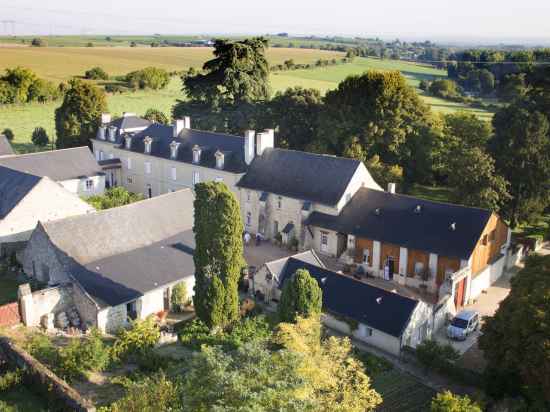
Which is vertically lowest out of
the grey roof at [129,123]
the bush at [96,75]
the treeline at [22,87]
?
the grey roof at [129,123]

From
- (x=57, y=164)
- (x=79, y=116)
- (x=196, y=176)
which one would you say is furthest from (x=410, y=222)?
(x=79, y=116)

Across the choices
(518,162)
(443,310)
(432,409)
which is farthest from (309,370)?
(518,162)

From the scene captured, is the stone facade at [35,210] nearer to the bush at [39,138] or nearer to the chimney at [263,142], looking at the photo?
the chimney at [263,142]

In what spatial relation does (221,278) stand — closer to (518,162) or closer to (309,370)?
(309,370)

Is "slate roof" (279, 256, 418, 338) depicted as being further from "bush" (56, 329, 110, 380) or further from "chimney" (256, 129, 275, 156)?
"chimney" (256, 129, 275, 156)

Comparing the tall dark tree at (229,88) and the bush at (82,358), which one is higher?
the tall dark tree at (229,88)

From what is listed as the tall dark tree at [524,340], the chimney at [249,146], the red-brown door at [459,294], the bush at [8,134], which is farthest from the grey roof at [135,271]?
the bush at [8,134]
